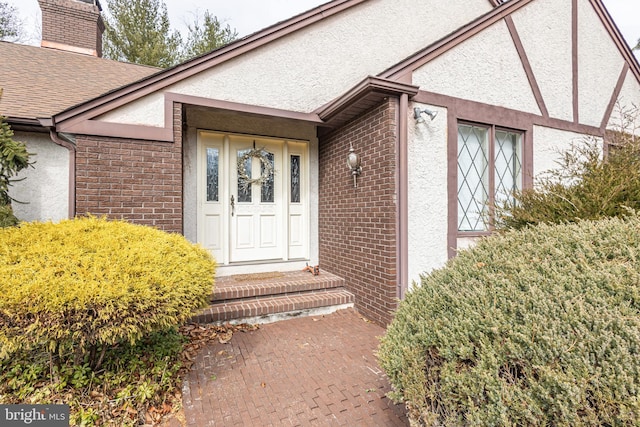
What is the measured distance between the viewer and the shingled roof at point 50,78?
4.24 metres

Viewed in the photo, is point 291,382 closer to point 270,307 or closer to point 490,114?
point 270,307

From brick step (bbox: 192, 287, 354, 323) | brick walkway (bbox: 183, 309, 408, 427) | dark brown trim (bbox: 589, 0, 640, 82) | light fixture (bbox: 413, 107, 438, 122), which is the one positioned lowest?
brick walkway (bbox: 183, 309, 408, 427)

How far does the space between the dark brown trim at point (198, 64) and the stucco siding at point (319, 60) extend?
0.08 meters

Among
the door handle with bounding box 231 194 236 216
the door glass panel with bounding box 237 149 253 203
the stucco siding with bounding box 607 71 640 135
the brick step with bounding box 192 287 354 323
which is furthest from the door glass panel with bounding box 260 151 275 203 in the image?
the stucco siding with bounding box 607 71 640 135

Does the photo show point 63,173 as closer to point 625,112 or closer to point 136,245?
point 136,245

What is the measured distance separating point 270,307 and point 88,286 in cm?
235

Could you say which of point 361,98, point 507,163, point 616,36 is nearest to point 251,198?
point 361,98

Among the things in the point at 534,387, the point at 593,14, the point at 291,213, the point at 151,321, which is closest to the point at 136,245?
the point at 151,321

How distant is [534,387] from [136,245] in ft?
8.74

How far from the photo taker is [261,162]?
5.33 m

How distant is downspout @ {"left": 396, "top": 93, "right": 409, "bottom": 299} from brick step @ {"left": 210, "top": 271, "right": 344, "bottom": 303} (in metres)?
1.19

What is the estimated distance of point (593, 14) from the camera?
5969 millimetres

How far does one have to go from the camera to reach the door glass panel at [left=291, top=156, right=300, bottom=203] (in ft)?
18.3
